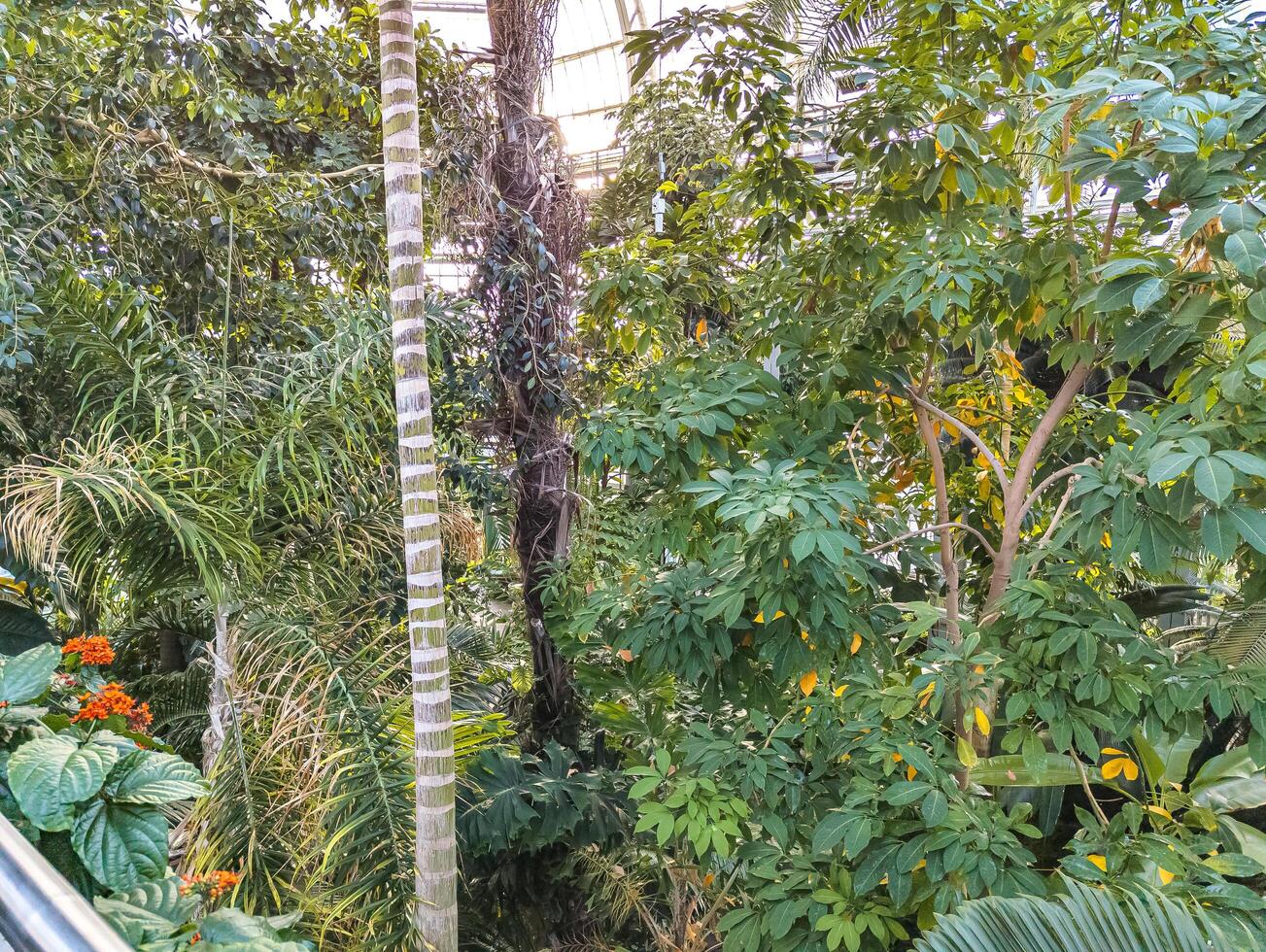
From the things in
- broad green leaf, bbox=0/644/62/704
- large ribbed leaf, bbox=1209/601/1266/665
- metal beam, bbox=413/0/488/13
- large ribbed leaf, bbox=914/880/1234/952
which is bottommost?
large ribbed leaf, bbox=1209/601/1266/665

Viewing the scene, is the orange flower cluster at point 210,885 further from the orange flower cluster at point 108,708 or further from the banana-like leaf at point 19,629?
the banana-like leaf at point 19,629

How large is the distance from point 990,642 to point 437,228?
3.31 metres

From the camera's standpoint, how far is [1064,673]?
1.83m

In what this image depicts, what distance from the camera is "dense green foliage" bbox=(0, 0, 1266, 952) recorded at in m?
1.74

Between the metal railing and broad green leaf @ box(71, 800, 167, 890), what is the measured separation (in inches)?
48.0

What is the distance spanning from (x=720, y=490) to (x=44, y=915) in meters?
1.55

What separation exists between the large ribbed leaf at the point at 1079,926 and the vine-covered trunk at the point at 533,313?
2.54 metres

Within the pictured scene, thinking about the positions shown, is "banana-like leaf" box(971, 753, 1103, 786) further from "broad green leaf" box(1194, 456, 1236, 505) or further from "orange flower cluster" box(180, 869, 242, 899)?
"orange flower cluster" box(180, 869, 242, 899)

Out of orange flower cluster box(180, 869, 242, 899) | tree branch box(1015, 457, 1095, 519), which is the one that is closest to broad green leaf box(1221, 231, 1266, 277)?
tree branch box(1015, 457, 1095, 519)

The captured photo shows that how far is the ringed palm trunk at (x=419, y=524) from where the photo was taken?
7.06 ft

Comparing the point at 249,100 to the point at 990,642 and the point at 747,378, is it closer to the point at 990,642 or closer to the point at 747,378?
the point at 747,378

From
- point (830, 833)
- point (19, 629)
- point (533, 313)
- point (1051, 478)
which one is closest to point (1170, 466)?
point (1051, 478)

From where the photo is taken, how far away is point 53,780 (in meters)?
1.51

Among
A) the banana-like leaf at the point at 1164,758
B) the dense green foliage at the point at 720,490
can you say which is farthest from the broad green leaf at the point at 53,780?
the banana-like leaf at the point at 1164,758
